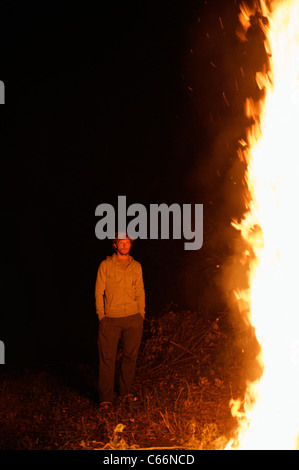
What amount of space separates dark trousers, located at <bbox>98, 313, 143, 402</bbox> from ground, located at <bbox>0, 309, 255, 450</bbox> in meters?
0.26

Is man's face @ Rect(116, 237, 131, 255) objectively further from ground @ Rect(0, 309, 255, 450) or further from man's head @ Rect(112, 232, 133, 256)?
ground @ Rect(0, 309, 255, 450)

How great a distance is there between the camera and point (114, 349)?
6.20 meters

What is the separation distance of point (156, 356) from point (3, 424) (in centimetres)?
278

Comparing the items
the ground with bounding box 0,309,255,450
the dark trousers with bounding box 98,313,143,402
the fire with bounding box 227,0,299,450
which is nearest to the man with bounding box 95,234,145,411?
the dark trousers with bounding box 98,313,143,402

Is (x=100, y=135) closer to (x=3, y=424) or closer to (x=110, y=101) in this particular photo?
(x=110, y=101)

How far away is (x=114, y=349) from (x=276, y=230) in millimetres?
2516

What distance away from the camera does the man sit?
6.15 metres

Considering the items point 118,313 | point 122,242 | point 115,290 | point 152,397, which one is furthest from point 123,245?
point 152,397

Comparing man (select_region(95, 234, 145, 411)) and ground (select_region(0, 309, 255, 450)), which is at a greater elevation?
man (select_region(95, 234, 145, 411))

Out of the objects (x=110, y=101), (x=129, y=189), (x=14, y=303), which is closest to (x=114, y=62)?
(x=110, y=101)

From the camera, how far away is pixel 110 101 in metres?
10.7

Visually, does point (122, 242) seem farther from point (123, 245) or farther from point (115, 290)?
point (115, 290)

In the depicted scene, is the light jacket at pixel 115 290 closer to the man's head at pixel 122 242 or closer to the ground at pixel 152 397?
the man's head at pixel 122 242

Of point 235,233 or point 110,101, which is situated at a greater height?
point 110,101
